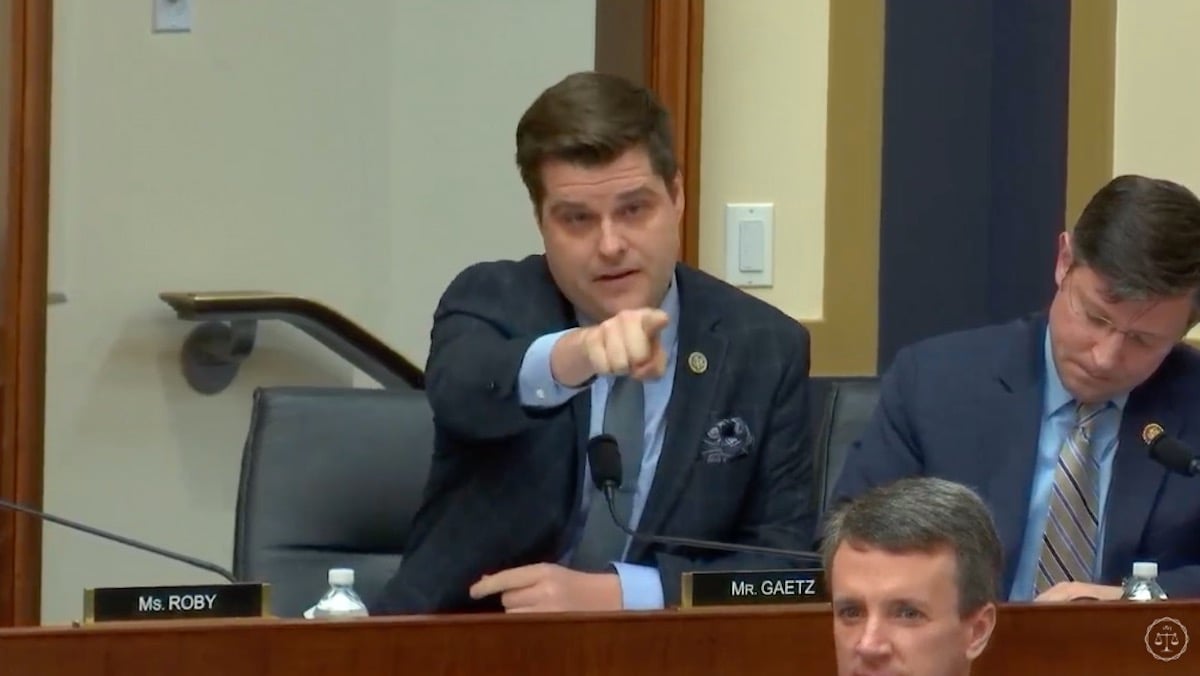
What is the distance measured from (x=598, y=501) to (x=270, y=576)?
18.0 inches

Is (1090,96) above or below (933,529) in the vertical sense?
above

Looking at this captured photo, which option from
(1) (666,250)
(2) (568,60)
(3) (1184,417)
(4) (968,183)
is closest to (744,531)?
(1) (666,250)

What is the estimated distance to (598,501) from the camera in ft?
7.70

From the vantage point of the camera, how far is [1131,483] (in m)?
2.42

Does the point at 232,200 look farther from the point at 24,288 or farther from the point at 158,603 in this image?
the point at 158,603

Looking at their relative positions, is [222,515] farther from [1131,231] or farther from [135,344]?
[1131,231]

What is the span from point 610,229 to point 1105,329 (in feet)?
1.97

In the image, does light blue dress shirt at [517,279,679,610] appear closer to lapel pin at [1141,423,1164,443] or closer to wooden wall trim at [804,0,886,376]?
lapel pin at [1141,423,1164,443]

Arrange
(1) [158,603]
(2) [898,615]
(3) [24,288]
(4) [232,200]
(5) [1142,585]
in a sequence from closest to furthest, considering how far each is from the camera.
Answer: (2) [898,615], (1) [158,603], (5) [1142,585], (3) [24,288], (4) [232,200]

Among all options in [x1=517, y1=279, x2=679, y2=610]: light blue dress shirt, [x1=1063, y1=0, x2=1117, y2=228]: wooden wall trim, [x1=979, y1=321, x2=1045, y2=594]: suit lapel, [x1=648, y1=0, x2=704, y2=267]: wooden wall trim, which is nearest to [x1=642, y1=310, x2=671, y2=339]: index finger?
[x1=517, y1=279, x2=679, y2=610]: light blue dress shirt

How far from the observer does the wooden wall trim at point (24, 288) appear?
330 cm

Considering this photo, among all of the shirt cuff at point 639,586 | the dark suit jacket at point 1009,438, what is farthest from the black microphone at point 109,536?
the dark suit jacket at point 1009,438

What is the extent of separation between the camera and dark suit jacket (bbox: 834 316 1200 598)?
2.41 metres

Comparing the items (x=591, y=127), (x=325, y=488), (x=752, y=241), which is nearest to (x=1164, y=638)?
(x=591, y=127)
